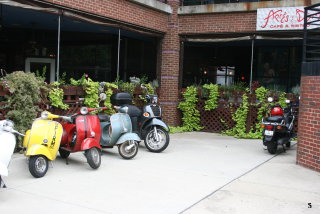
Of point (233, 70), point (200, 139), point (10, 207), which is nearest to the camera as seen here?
point (10, 207)

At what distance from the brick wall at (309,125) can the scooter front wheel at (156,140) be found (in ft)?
8.50

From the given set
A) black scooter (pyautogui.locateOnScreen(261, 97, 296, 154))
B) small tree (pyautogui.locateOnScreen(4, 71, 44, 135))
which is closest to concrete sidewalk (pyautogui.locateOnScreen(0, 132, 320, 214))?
black scooter (pyautogui.locateOnScreen(261, 97, 296, 154))

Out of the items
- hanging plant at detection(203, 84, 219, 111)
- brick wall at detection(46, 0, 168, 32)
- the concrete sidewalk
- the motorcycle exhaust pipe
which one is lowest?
the concrete sidewalk

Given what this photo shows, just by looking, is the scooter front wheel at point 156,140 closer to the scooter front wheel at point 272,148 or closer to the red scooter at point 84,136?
the red scooter at point 84,136

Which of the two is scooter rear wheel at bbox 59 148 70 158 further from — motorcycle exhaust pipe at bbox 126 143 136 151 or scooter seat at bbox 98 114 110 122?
motorcycle exhaust pipe at bbox 126 143 136 151

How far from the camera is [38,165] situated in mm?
5602

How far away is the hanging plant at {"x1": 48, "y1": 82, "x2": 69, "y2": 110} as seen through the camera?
797cm

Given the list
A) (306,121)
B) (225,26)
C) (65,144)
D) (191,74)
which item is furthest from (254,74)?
(65,144)

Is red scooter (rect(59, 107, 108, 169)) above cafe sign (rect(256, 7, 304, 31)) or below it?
below

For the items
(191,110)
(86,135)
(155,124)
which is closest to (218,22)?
(191,110)

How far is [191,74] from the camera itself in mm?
15859

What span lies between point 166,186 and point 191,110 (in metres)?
6.60

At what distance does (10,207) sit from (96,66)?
1065cm

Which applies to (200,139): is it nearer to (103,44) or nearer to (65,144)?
(65,144)
